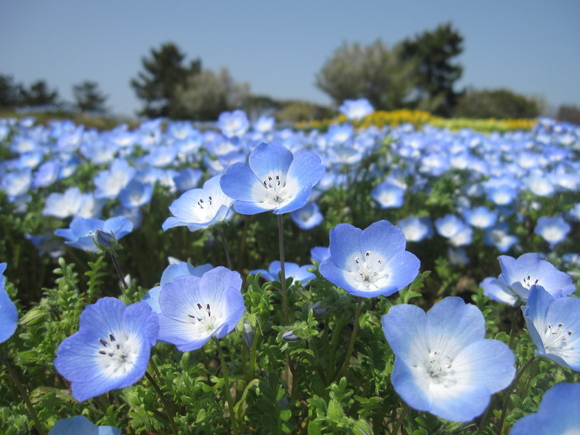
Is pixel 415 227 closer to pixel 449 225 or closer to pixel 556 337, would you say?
pixel 449 225

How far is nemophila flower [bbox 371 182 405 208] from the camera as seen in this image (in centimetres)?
295

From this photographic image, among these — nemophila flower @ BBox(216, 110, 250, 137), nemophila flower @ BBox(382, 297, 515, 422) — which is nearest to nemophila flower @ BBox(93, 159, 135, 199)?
nemophila flower @ BBox(216, 110, 250, 137)

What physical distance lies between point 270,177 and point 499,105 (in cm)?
3525

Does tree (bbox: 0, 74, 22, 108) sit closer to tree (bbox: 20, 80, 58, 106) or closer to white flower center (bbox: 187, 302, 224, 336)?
tree (bbox: 20, 80, 58, 106)

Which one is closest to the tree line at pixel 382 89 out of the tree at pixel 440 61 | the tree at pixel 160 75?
the tree at pixel 440 61

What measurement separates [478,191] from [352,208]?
123cm

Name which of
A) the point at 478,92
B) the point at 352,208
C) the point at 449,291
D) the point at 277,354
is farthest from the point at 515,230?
the point at 478,92

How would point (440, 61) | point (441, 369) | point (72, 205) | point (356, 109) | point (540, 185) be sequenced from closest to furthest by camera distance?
point (441, 369) → point (72, 205) → point (540, 185) → point (356, 109) → point (440, 61)

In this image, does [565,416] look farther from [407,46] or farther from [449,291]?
[407,46]

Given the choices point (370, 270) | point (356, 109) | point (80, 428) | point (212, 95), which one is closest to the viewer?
point (80, 428)

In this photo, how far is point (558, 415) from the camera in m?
0.75

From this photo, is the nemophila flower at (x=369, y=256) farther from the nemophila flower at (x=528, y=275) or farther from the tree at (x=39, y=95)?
the tree at (x=39, y=95)

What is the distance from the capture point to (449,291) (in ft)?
9.29

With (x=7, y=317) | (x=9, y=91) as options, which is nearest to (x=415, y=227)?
(x=7, y=317)
